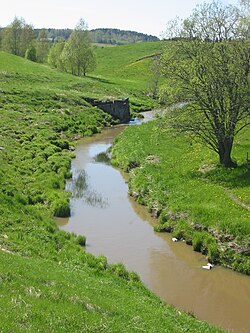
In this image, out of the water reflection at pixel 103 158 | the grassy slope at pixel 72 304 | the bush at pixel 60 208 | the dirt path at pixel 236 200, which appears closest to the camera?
the grassy slope at pixel 72 304

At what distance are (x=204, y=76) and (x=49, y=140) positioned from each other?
21.8 meters

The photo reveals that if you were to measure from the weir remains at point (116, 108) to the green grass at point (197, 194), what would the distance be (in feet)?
94.2

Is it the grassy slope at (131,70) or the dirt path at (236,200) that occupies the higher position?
the grassy slope at (131,70)

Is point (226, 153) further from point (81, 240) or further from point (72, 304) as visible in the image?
point (72, 304)

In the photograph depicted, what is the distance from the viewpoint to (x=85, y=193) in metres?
33.8

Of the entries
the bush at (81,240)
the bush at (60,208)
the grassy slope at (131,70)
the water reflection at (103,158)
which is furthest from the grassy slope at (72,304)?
the grassy slope at (131,70)

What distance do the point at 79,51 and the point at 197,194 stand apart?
78.7m

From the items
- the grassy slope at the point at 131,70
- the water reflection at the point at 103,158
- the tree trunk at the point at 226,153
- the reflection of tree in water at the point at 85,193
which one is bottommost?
the reflection of tree in water at the point at 85,193

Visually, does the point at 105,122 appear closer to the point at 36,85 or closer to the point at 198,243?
the point at 36,85

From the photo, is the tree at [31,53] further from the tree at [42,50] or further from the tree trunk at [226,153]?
the tree trunk at [226,153]

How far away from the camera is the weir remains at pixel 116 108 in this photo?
72.2m

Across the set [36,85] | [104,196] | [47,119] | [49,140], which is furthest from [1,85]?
[104,196]

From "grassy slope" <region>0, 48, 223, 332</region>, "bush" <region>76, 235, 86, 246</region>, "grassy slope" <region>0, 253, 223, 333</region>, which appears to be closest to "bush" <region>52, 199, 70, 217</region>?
"grassy slope" <region>0, 48, 223, 332</region>

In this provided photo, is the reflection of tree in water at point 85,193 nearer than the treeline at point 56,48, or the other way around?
the reflection of tree in water at point 85,193
